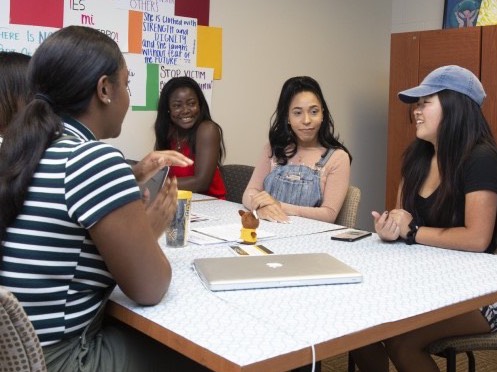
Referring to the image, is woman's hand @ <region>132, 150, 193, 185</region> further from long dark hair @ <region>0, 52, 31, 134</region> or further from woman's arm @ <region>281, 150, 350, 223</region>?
woman's arm @ <region>281, 150, 350, 223</region>

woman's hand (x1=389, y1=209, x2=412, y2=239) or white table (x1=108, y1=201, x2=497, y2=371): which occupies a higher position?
woman's hand (x1=389, y1=209, x2=412, y2=239)

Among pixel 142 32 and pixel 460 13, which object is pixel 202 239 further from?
pixel 460 13

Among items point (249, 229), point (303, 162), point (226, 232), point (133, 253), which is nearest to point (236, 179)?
point (303, 162)

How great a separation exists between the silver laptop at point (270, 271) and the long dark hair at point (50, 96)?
1.41ft

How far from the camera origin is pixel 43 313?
43.1 inches

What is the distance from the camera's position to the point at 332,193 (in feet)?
7.57

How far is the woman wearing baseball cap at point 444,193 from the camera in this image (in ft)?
5.28

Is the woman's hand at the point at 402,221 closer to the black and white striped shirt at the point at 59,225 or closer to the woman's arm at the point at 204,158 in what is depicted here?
the black and white striped shirt at the point at 59,225

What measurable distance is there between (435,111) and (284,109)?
0.88 meters

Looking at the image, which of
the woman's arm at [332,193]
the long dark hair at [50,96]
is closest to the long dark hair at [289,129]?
the woman's arm at [332,193]

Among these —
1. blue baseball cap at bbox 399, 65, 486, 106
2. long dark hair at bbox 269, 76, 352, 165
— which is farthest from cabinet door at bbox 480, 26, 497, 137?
blue baseball cap at bbox 399, 65, 486, 106

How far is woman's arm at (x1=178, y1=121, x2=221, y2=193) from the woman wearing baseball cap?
1.18m

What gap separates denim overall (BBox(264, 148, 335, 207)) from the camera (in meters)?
2.38

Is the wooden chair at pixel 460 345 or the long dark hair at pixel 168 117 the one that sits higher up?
the long dark hair at pixel 168 117
